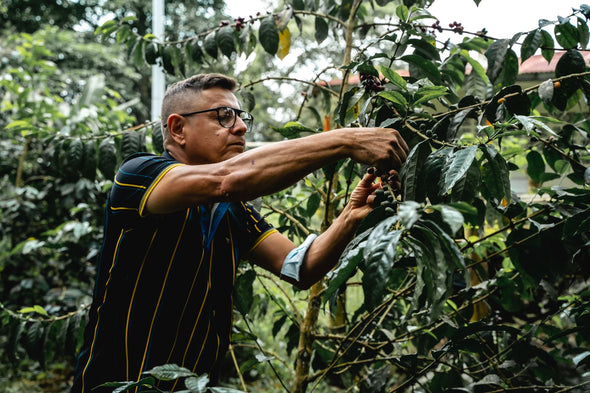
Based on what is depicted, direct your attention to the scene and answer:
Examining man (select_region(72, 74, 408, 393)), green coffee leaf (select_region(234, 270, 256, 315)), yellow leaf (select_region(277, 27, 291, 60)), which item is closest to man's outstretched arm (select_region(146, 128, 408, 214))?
man (select_region(72, 74, 408, 393))

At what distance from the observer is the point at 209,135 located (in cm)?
149

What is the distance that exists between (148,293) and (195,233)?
8.5 inches

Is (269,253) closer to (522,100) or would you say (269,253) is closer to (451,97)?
(451,97)

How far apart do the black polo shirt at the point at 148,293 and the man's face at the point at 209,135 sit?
15 centimetres

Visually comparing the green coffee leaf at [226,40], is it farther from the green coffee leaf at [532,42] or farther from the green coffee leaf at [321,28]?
the green coffee leaf at [532,42]

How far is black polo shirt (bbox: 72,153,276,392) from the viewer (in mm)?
1345

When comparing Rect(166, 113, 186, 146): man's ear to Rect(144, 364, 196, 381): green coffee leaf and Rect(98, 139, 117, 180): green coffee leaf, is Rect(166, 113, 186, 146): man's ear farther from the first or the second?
Rect(144, 364, 196, 381): green coffee leaf

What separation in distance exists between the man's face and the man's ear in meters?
0.02

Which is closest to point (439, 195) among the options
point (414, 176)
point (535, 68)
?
point (414, 176)

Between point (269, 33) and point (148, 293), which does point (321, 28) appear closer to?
point (269, 33)

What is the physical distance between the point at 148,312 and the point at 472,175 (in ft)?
3.09

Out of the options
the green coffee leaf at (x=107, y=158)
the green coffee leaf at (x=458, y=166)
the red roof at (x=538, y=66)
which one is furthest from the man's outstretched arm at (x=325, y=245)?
the red roof at (x=538, y=66)

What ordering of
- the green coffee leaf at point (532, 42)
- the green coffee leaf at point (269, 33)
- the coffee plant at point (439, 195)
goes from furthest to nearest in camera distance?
the green coffee leaf at point (269, 33), the green coffee leaf at point (532, 42), the coffee plant at point (439, 195)

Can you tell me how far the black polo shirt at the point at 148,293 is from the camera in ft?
4.41
